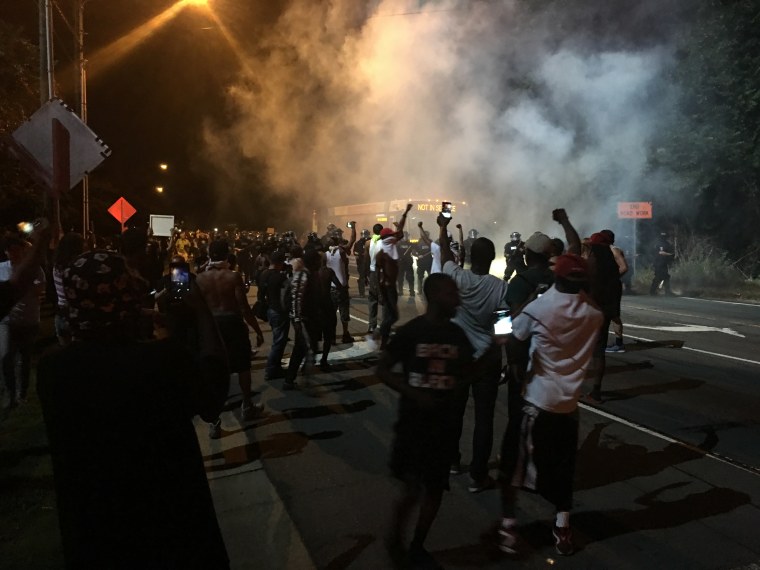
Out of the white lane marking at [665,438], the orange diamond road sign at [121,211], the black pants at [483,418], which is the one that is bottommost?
the white lane marking at [665,438]

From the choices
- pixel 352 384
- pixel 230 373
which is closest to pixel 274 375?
pixel 352 384

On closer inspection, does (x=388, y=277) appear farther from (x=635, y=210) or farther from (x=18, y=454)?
(x=635, y=210)

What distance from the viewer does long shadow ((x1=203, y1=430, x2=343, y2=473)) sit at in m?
5.15

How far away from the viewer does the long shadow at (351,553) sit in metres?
3.53

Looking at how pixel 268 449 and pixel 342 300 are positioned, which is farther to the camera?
pixel 342 300

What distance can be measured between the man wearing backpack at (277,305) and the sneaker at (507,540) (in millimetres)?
4384

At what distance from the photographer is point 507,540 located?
3.65m

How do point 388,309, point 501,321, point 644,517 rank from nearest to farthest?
point 644,517 < point 501,321 < point 388,309

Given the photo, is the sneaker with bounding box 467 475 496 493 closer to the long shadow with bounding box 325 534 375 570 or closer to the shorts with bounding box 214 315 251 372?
the long shadow with bounding box 325 534 375 570

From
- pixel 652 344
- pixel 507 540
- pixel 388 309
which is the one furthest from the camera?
pixel 652 344

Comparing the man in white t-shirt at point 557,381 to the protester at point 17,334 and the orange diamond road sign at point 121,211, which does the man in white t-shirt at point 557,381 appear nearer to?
the protester at point 17,334

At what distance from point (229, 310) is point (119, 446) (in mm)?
4098

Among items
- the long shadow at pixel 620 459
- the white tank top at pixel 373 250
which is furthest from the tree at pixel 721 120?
the long shadow at pixel 620 459

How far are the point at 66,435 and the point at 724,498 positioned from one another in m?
4.18
